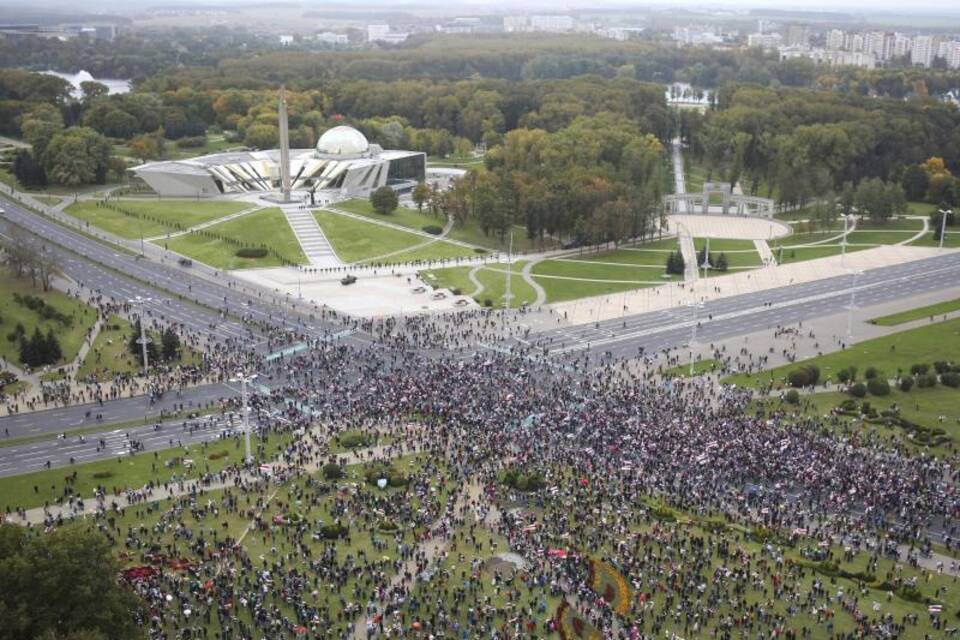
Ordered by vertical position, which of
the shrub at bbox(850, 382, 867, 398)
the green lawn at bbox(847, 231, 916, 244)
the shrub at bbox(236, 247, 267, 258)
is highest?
the green lawn at bbox(847, 231, 916, 244)

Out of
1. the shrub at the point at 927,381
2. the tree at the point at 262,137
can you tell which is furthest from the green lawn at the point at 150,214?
the shrub at the point at 927,381

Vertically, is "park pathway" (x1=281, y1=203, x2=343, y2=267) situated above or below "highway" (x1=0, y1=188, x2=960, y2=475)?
above

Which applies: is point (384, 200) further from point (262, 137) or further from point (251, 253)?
point (262, 137)

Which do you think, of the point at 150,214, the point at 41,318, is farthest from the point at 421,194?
the point at 41,318

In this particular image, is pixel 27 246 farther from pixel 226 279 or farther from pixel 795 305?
pixel 795 305

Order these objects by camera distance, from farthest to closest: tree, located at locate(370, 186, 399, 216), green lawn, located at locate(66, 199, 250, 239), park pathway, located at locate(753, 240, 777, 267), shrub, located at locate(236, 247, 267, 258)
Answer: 1. tree, located at locate(370, 186, 399, 216)
2. green lawn, located at locate(66, 199, 250, 239)
3. park pathway, located at locate(753, 240, 777, 267)
4. shrub, located at locate(236, 247, 267, 258)

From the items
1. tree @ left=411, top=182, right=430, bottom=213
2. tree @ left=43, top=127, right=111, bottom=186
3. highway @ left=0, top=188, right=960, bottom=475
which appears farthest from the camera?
tree @ left=43, top=127, right=111, bottom=186

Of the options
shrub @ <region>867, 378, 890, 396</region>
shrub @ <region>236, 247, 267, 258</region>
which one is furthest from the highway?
shrub @ <region>867, 378, 890, 396</region>

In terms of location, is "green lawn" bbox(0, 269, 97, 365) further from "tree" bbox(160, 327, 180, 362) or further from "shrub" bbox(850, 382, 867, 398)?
"shrub" bbox(850, 382, 867, 398)
